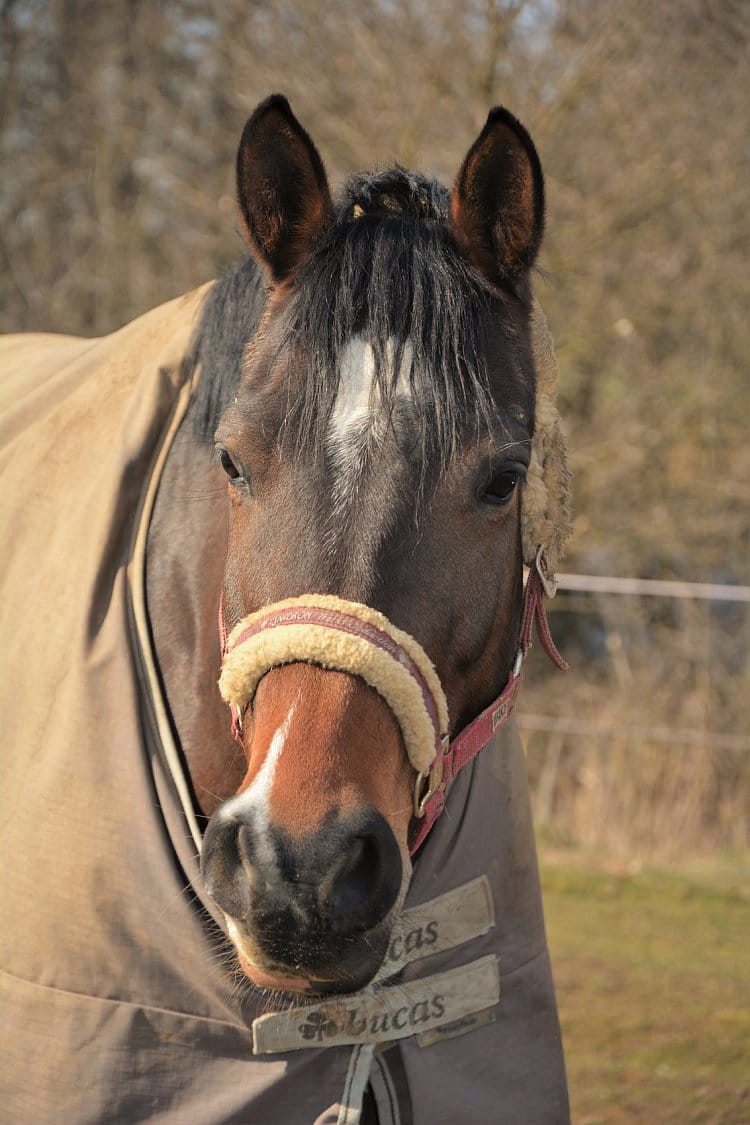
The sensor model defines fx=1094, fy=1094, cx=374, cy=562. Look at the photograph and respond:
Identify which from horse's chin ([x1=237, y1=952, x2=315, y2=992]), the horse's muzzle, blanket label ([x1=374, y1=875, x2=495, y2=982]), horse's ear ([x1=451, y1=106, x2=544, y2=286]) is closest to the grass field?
blanket label ([x1=374, y1=875, x2=495, y2=982])

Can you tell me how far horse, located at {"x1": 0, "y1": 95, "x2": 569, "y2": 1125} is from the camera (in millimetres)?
1496

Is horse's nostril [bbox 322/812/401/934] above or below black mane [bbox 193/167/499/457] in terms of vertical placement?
below

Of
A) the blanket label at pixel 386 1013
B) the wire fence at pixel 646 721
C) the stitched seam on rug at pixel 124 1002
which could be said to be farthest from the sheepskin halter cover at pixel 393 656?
the wire fence at pixel 646 721

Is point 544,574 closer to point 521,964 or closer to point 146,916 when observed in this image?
point 521,964

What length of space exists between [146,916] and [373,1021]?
0.47m

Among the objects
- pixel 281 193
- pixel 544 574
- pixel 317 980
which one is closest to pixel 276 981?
pixel 317 980

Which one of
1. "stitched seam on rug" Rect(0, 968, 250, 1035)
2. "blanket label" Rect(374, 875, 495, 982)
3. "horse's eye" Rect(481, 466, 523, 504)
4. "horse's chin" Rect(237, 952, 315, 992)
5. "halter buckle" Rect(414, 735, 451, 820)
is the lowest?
"blanket label" Rect(374, 875, 495, 982)

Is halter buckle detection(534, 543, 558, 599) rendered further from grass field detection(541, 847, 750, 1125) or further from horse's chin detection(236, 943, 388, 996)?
grass field detection(541, 847, 750, 1125)

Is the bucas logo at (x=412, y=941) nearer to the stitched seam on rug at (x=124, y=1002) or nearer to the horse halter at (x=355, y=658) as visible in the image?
the stitched seam on rug at (x=124, y=1002)

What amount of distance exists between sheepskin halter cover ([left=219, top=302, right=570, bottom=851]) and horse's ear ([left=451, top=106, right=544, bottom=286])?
0.14 meters

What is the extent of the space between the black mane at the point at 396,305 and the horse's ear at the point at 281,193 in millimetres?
52

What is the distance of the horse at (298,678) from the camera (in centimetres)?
150

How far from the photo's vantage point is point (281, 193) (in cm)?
188

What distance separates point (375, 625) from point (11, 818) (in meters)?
0.88
